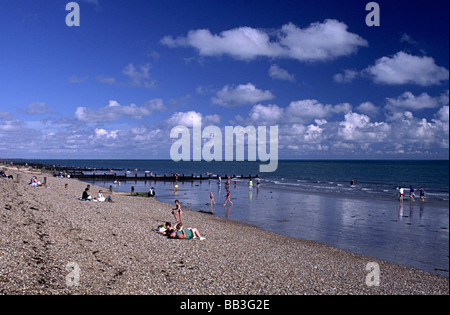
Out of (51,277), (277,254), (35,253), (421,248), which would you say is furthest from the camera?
(421,248)

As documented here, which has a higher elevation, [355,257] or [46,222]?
[46,222]

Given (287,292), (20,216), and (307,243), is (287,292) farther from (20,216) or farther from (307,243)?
(20,216)

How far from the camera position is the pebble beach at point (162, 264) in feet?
29.5

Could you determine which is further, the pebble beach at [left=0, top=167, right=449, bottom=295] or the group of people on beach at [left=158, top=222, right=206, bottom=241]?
the group of people on beach at [left=158, top=222, right=206, bottom=241]

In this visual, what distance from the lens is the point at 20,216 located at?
1528 centimetres

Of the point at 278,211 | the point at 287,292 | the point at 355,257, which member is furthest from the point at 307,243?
the point at 278,211

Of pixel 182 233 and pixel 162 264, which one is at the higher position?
pixel 182 233

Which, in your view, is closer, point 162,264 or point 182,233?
point 162,264

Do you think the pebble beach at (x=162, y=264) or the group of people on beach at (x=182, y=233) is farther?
the group of people on beach at (x=182, y=233)

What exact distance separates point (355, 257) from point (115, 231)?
11.9 m

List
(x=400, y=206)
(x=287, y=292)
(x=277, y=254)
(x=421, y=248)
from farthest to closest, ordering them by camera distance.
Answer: (x=400, y=206), (x=421, y=248), (x=277, y=254), (x=287, y=292)

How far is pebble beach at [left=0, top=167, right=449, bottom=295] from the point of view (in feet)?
29.5

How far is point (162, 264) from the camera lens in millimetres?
11219

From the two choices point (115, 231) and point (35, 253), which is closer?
point (35, 253)
